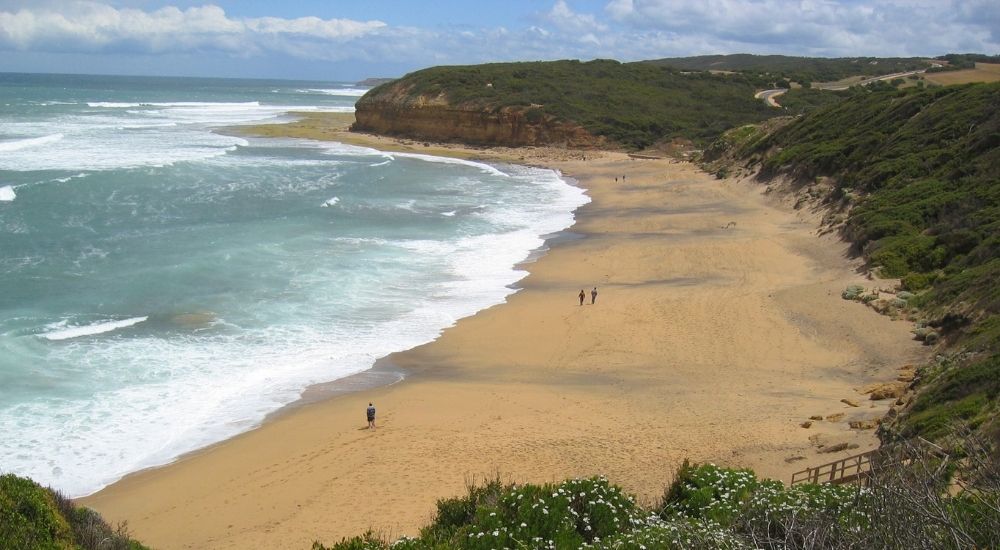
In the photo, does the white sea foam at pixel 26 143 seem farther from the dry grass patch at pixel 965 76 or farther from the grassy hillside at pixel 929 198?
the dry grass patch at pixel 965 76

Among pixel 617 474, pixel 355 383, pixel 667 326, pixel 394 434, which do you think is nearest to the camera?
pixel 617 474

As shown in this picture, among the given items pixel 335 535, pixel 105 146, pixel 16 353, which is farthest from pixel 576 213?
pixel 105 146

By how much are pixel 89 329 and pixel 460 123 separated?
5370 cm

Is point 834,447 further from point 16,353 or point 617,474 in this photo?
point 16,353

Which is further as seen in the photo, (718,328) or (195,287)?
(195,287)

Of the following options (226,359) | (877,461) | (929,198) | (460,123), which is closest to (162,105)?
(460,123)

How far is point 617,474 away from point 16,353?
13.8 meters

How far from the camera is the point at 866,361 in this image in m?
17.9

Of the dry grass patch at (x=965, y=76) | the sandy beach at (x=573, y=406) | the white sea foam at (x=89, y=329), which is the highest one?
the dry grass patch at (x=965, y=76)

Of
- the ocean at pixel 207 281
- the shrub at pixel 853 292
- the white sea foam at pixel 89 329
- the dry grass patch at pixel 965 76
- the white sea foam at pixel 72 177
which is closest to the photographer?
the ocean at pixel 207 281

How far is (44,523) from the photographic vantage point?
778cm

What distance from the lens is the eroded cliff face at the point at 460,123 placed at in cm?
6762

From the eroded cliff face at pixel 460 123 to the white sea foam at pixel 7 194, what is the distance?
38.7 m

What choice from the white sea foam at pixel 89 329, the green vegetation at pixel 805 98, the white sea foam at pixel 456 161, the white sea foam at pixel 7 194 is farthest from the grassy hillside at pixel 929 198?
the white sea foam at pixel 7 194
